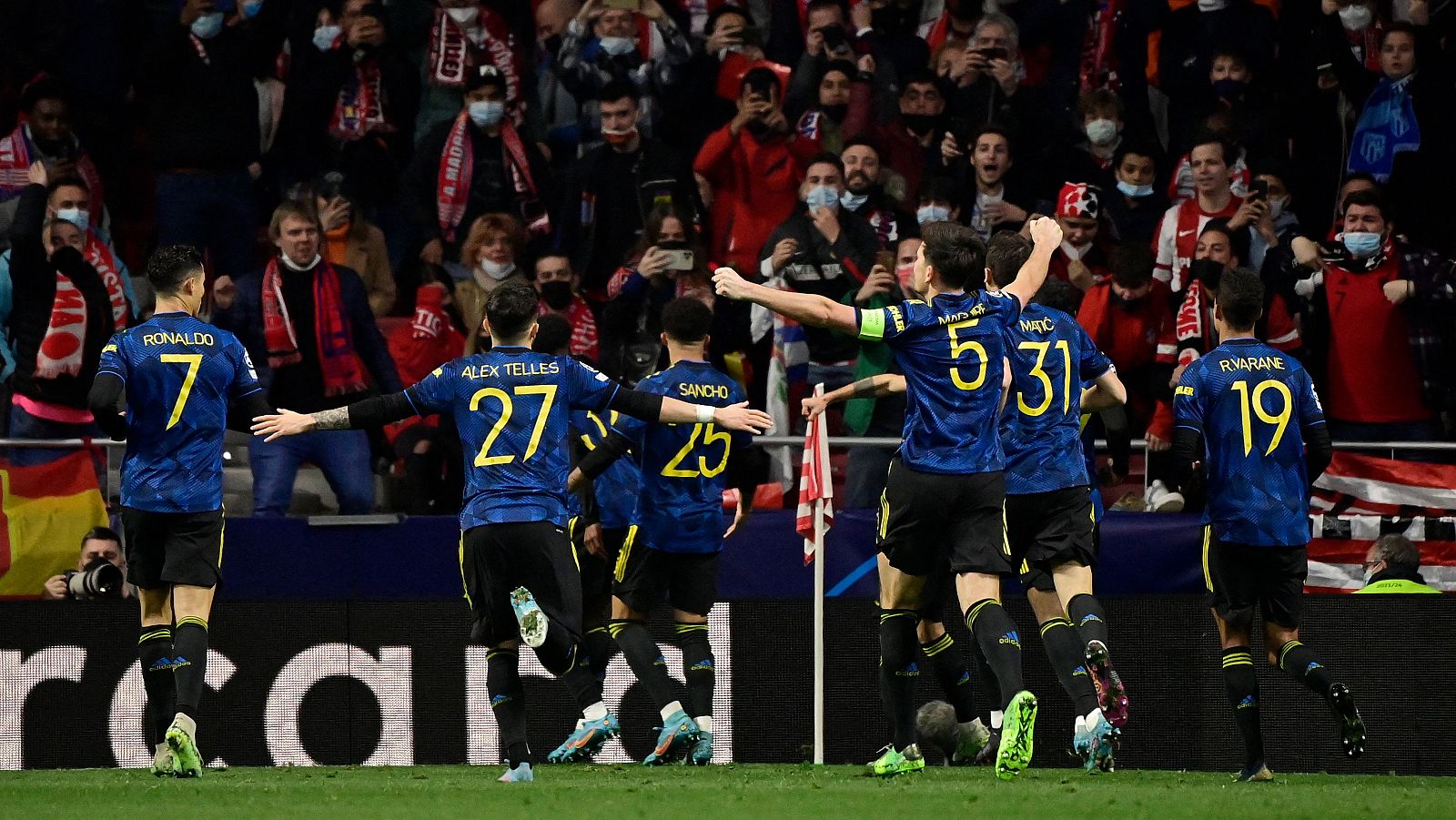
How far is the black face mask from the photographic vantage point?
11.9 meters

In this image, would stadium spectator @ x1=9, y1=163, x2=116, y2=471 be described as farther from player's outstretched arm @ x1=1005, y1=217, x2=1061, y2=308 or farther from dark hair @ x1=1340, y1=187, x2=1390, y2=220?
dark hair @ x1=1340, y1=187, x2=1390, y2=220

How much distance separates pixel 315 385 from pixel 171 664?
4071 millimetres

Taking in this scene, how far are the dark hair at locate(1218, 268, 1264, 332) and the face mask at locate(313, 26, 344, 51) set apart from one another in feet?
25.8

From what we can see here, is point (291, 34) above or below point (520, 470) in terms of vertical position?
above

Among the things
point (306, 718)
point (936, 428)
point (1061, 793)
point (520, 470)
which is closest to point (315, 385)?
point (306, 718)

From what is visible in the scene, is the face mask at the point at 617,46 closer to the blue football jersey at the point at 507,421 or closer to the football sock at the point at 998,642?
the blue football jersey at the point at 507,421

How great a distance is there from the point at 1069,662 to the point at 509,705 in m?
2.50

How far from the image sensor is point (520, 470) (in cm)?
795

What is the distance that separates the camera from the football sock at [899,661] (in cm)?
823

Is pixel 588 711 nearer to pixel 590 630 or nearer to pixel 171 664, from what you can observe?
pixel 590 630

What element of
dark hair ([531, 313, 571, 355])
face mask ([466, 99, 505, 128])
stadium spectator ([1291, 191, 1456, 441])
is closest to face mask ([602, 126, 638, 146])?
face mask ([466, 99, 505, 128])

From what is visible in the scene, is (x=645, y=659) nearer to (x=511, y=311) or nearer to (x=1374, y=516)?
(x=511, y=311)

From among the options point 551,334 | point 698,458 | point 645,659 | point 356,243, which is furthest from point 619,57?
point 645,659

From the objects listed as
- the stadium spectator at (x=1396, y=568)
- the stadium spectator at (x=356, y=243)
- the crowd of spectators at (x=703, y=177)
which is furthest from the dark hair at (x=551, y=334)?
the stadium spectator at (x=1396, y=568)
